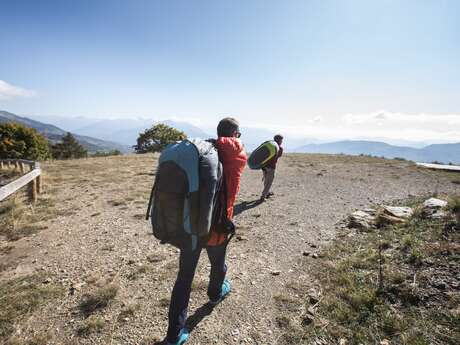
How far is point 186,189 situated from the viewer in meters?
2.57

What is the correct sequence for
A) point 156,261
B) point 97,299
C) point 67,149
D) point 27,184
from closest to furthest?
point 97,299 → point 156,261 → point 27,184 → point 67,149

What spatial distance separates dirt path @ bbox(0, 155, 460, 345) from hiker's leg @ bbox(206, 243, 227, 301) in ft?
0.95

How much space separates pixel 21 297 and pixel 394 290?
6120mm

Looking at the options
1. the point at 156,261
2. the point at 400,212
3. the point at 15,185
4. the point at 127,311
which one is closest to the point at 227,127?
the point at 127,311

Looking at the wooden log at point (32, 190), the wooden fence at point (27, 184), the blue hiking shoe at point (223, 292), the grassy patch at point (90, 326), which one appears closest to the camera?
the grassy patch at point (90, 326)

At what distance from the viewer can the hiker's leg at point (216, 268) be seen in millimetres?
3488

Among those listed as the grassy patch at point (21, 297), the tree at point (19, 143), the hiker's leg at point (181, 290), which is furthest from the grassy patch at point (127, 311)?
the tree at point (19, 143)

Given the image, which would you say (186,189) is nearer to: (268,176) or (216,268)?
(216,268)

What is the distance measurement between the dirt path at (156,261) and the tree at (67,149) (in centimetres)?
6803

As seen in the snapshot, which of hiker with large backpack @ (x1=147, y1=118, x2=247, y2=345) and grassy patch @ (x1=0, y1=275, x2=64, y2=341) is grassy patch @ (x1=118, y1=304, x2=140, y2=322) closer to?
hiker with large backpack @ (x1=147, y1=118, x2=247, y2=345)

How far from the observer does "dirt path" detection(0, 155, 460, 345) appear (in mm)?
3539

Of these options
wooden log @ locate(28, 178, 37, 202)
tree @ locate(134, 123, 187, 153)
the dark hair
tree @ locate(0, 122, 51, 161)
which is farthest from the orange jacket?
tree @ locate(134, 123, 187, 153)

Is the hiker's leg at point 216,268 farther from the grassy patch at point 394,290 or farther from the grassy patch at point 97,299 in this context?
the grassy patch at point 97,299

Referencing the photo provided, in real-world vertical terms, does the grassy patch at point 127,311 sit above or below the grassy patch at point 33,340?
above
